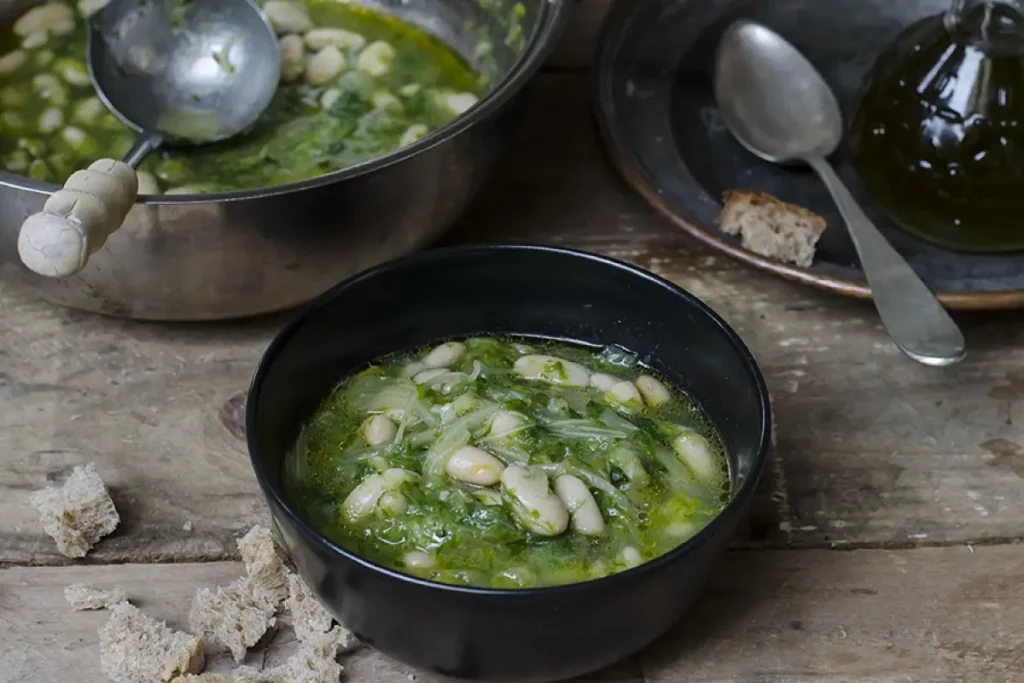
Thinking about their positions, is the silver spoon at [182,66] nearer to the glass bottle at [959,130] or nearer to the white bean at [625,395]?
the white bean at [625,395]

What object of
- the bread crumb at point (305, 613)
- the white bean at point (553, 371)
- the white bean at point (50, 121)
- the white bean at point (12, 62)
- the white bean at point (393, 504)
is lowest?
the bread crumb at point (305, 613)

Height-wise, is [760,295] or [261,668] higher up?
[760,295]

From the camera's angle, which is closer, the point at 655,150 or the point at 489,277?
the point at 489,277

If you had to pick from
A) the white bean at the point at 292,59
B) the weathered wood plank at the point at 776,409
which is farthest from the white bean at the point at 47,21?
the weathered wood plank at the point at 776,409

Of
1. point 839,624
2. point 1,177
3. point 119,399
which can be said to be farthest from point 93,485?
point 839,624

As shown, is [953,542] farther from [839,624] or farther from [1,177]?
[1,177]

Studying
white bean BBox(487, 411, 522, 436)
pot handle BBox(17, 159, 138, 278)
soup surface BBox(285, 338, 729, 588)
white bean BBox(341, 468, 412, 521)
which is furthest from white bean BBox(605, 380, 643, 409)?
pot handle BBox(17, 159, 138, 278)

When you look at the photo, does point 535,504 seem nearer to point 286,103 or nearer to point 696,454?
point 696,454
